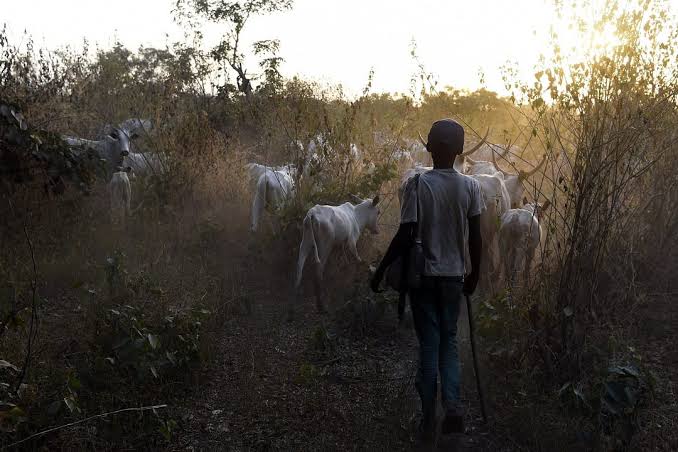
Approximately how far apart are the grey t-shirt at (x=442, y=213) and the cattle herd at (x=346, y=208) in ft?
4.01

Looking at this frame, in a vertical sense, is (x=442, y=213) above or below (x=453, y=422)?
above

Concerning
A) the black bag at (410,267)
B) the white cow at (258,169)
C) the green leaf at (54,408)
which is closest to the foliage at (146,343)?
the green leaf at (54,408)

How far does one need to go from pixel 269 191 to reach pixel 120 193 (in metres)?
2.24

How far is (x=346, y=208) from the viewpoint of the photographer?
7.95 meters

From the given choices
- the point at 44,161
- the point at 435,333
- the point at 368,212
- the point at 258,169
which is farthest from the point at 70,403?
the point at 258,169

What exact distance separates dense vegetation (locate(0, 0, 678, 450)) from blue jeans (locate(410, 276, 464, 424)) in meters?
0.60

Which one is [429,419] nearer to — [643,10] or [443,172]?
[443,172]

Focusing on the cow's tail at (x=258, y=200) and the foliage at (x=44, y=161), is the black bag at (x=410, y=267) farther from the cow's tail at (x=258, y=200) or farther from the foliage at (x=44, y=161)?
the cow's tail at (x=258, y=200)

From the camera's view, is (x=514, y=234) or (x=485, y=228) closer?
(x=514, y=234)

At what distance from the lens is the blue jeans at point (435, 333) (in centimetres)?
405

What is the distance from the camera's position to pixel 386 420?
459cm

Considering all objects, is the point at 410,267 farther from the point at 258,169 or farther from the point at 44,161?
the point at 258,169

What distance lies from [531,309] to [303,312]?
2871 millimetres

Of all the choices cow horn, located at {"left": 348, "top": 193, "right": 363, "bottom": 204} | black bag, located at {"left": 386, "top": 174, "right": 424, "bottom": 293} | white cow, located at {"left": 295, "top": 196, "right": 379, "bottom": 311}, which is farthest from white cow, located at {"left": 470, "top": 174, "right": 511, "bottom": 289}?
black bag, located at {"left": 386, "top": 174, "right": 424, "bottom": 293}
